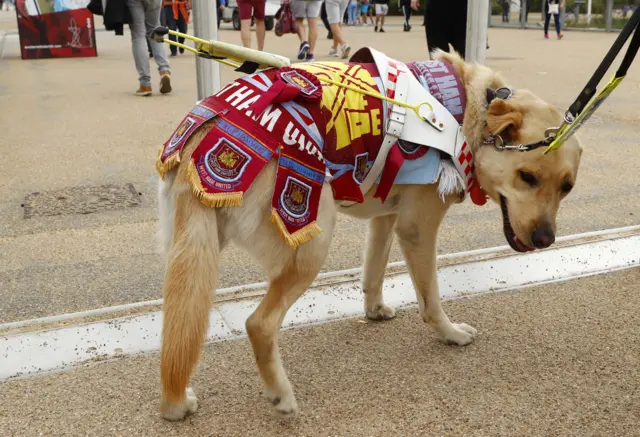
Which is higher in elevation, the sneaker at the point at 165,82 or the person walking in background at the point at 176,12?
the person walking in background at the point at 176,12

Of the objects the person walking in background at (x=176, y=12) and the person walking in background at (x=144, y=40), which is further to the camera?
the person walking in background at (x=176, y=12)

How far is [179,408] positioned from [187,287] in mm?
535

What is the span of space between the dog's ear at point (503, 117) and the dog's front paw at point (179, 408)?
5.25ft

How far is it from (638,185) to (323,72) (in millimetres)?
4047

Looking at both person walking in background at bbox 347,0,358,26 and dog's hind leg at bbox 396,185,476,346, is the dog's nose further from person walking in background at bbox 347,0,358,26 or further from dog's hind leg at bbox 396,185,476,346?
person walking in background at bbox 347,0,358,26

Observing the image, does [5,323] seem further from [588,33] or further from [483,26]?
[588,33]

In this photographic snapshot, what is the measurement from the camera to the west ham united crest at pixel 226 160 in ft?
8.18

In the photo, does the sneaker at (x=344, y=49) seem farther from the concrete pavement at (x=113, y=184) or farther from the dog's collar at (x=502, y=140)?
the dog's collar at (x=502, y=140)

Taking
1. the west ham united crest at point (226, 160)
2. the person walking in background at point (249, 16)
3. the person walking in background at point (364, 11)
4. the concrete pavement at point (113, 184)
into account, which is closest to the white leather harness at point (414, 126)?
the west ham united crest at point (226, 160)

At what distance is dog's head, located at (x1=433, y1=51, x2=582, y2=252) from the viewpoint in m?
2.81

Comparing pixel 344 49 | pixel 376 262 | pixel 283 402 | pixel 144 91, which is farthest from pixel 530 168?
pixel 344 49

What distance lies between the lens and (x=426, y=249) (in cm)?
316

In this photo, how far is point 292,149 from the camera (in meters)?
2.59

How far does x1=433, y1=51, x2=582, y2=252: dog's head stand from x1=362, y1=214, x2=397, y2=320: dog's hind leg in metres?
0.74
